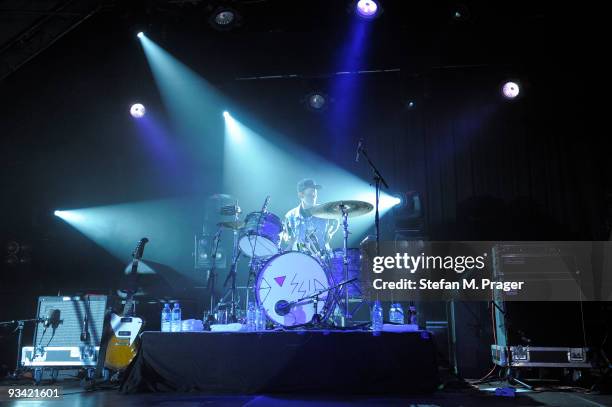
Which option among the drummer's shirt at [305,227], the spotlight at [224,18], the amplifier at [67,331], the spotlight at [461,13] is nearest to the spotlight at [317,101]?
the spotlight at [224,18]

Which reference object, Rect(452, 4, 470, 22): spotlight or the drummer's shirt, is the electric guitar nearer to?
the drummer's shirt

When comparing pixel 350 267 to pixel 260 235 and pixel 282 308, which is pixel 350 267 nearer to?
pixel 282 308

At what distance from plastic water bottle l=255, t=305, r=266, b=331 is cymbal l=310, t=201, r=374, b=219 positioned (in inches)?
57.1

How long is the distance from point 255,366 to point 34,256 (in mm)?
5280

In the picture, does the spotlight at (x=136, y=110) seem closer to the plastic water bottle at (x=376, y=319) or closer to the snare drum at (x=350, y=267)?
the snare drum at (x=350, y=267)

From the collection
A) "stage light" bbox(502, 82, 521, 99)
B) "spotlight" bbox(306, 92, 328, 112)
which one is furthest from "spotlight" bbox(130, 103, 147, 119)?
"stage light" bbox(502, 82, 521, 99)

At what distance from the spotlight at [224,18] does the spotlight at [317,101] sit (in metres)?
1.90

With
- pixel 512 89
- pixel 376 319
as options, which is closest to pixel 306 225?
pixel 376 319

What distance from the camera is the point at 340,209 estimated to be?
21.9ft

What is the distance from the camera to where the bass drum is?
644 centimetres

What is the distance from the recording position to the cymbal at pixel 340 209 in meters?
6.56

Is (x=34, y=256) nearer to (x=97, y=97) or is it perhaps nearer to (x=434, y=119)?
(x=97, y=97)

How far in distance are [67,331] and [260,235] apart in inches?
116

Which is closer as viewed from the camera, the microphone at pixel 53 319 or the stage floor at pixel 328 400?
the stage floor at pixel 328 400
